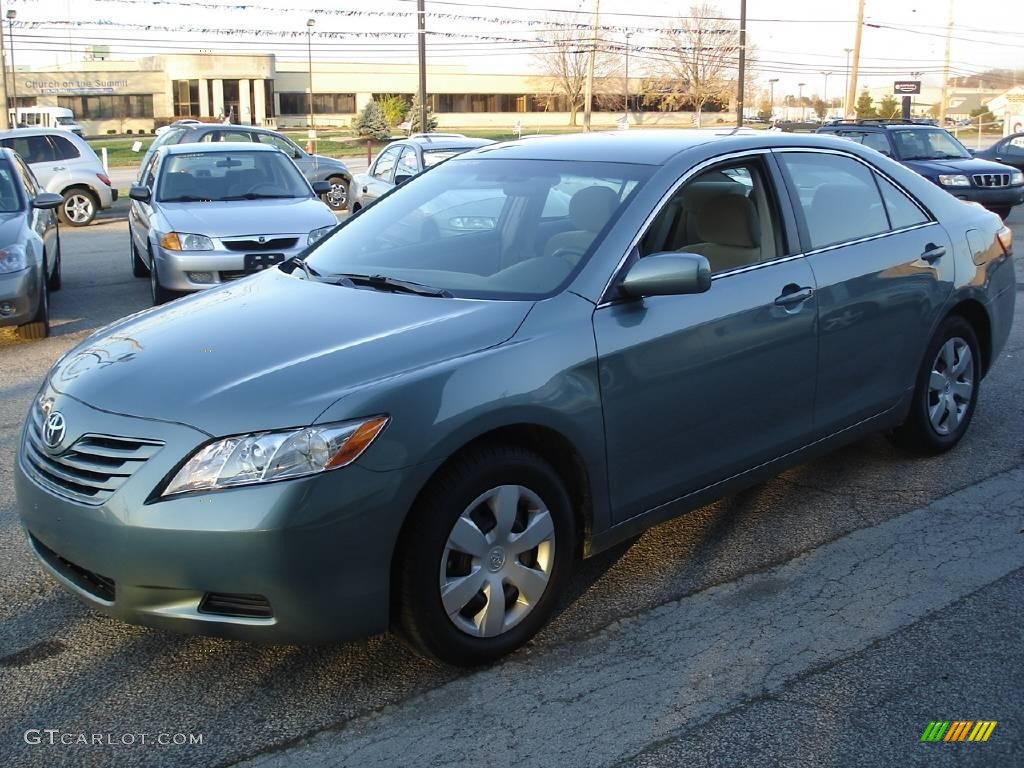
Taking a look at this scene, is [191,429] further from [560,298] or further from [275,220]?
[275,220]

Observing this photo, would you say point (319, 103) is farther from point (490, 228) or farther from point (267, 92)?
point (490, 228)

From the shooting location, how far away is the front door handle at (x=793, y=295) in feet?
15.0

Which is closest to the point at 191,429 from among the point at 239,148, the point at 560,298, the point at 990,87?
the point at 560,298

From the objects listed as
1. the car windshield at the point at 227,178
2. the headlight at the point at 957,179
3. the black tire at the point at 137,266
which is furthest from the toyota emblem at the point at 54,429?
the headlight at the point at 957,179

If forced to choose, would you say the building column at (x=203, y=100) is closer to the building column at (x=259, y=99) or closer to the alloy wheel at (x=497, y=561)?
the building column at (x=259, y=99)

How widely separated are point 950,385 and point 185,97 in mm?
76913

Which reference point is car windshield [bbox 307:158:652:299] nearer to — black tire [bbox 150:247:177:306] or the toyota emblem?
the toyota emblem

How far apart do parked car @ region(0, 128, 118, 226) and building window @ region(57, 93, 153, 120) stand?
58814 mm

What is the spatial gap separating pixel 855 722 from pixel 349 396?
1.78 m

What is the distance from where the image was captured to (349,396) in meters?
3.31

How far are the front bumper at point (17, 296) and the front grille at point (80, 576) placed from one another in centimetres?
573

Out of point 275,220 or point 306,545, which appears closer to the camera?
point 306,545

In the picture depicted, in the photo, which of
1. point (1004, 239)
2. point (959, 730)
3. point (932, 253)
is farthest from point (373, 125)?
point (959, 730)

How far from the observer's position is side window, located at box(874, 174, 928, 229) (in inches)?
213
